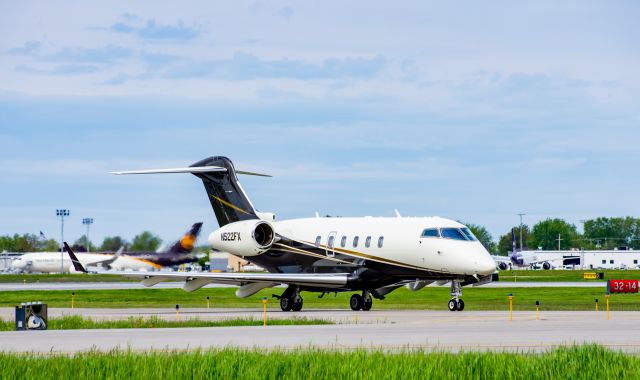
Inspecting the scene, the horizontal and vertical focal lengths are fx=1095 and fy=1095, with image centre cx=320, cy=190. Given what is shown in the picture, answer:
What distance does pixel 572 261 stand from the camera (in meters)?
198

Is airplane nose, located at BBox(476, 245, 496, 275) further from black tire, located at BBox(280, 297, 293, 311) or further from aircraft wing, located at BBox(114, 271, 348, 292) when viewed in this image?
black tire, located at BBox(280, 297, 293, 311)

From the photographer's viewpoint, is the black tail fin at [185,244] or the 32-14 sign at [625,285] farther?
the black tail fin at [185,244]

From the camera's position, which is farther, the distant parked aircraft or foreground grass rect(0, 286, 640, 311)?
the distant parked aircraft

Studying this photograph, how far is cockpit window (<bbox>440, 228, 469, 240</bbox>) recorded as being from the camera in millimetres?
44031

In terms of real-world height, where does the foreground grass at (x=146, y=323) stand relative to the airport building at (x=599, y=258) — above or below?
below

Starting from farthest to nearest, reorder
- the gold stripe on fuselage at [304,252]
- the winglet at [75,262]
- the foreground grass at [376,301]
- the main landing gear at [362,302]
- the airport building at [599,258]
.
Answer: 1. the airport building at [599,258]
2. the foreground grass at [376,301]
3. the winglet at [75,262]
4. the gold stripe on fuselage at [304,252]
5. the main landing gear at [362,302]

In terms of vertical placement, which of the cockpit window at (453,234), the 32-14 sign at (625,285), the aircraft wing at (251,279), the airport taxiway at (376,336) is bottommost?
the airport taxiway at (376,336)

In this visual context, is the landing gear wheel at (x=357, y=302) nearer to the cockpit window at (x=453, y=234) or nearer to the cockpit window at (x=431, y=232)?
the cockpit window at (x=431, y=232)

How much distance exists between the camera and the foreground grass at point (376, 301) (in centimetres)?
5291

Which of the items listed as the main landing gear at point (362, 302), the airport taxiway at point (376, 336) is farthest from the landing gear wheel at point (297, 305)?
the airport taxiway at point (376, 336)

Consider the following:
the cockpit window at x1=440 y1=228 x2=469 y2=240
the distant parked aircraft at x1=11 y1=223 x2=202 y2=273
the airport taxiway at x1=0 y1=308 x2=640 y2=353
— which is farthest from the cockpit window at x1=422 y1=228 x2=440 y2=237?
the distant parked aircraft at x1=11 y1=223 x2=202 y2=273

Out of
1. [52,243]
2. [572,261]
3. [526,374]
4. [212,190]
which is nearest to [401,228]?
[212,190]

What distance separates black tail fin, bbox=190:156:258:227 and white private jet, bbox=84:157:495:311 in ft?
0.15

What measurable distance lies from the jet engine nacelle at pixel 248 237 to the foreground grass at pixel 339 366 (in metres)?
28.4
